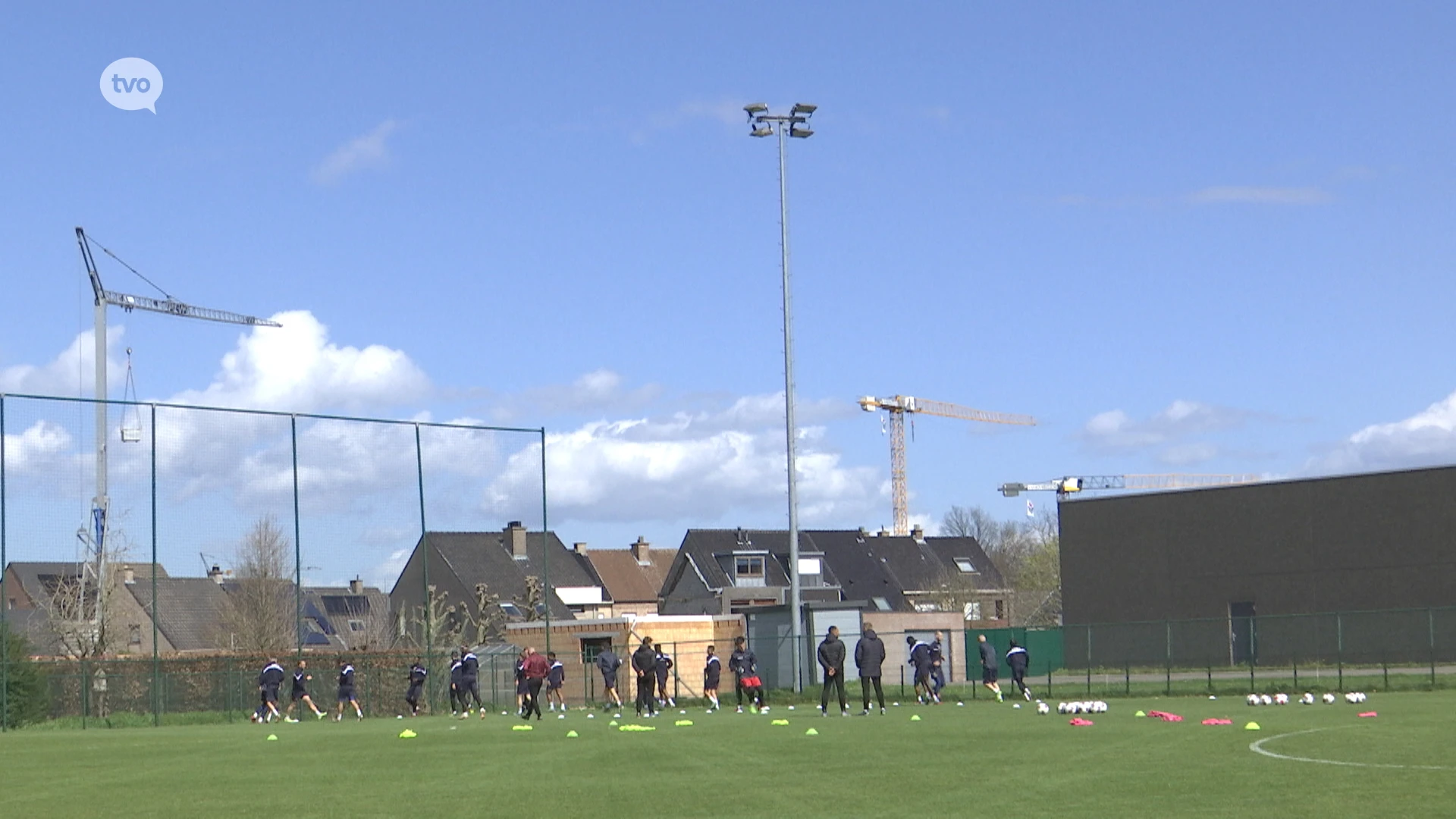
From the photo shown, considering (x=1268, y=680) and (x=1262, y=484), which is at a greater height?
(x=1262, y=484)

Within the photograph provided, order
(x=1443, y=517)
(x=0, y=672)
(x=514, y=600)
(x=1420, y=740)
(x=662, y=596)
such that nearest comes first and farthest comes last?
(x=1420, y=740)
(x=0, y=672)
(x=1443, y=517)
(x=514, y=600)
(x=662, y=596)

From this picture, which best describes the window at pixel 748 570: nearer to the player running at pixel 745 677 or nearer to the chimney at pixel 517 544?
the chimney at pixel 517 544

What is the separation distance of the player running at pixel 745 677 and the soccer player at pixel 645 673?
317 centimetres

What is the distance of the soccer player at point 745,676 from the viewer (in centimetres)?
3825

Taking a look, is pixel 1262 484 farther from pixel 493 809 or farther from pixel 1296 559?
pixel 493 809

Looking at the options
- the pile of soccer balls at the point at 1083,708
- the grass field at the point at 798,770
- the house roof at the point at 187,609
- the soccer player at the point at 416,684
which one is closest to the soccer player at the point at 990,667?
the pile of soccer balls at the point at 1083,708

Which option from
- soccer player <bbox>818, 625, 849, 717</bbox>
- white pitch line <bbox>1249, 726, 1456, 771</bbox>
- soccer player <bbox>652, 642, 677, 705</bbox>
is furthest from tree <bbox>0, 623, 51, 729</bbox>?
white pitch line <bbox>1249, 726, 1456, 771</bbox>

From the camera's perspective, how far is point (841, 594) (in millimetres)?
99062

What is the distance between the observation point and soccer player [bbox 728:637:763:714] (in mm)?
38250

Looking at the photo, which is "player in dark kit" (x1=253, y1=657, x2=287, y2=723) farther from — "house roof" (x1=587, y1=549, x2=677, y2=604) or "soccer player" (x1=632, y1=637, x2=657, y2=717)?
"house roof" (x1=587, y1=549, x2=677, y2=604)

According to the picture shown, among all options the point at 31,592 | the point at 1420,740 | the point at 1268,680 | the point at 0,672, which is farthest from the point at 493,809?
the point at 31,592

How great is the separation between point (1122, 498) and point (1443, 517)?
528 inches

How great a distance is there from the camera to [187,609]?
5409 cm

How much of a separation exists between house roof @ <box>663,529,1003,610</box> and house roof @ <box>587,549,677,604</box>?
4.82 metres
